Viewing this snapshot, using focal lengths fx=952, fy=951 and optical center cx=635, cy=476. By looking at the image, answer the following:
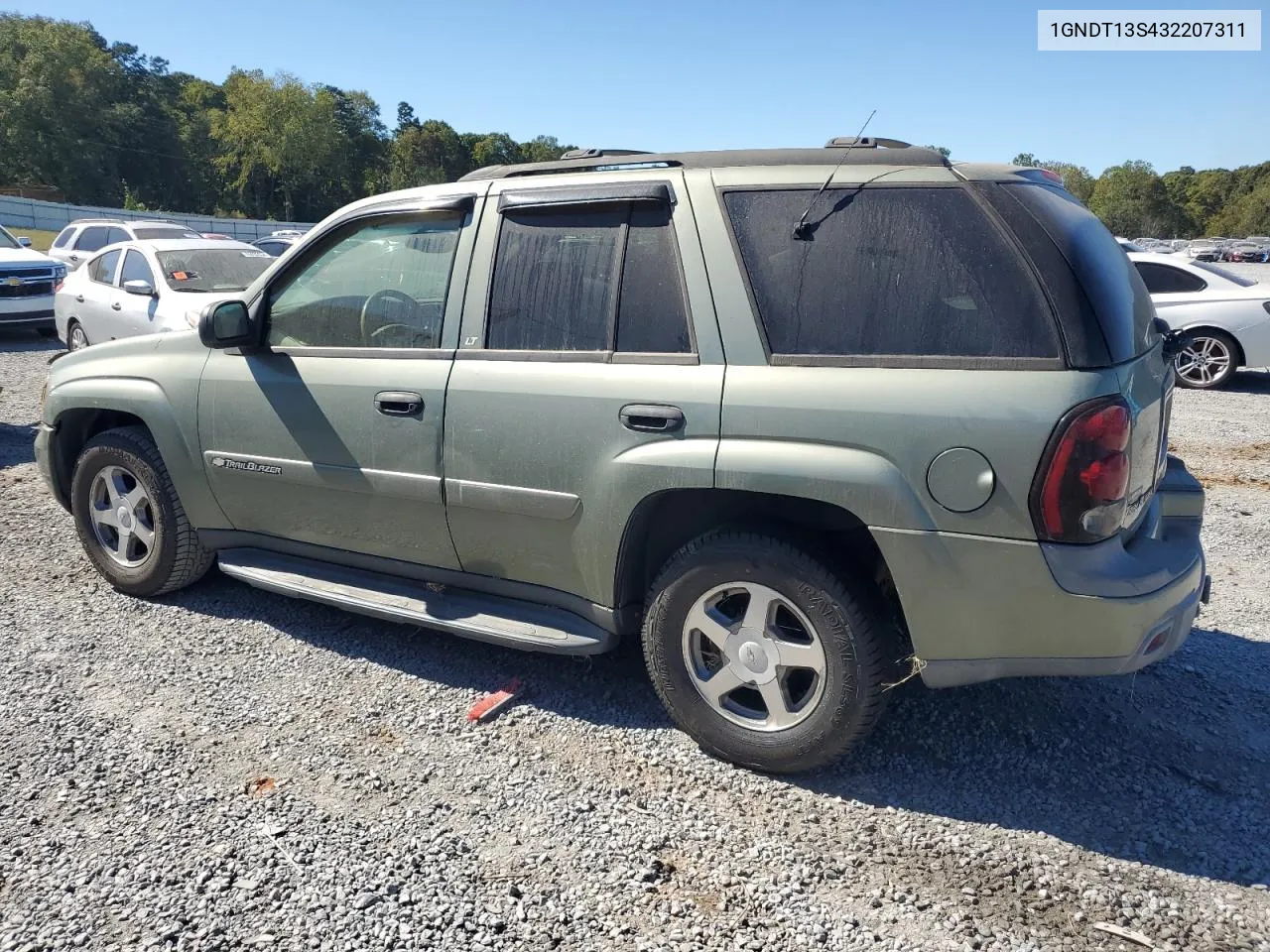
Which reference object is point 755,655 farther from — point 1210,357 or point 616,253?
point 1210,357

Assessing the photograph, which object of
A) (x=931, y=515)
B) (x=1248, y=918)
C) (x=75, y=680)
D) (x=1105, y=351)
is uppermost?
(x=1105, y=351)

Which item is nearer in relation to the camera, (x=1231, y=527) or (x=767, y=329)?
(x=767, y=329)

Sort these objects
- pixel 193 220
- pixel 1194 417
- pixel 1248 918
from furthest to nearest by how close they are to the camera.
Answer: pixel 193 220, pixel 1194 417, pixel 1248 918

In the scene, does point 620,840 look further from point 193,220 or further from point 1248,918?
point 193,220

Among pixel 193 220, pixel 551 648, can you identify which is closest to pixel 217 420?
pixel 551 648

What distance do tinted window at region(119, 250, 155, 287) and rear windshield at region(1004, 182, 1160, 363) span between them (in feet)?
32.6

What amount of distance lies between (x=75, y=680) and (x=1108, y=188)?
102m

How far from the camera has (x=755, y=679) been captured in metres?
3.20

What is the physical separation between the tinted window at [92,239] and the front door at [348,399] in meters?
15.5

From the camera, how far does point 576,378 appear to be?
3.37 meters

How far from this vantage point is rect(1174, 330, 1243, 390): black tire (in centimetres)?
1133

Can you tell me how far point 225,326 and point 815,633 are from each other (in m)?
2.75

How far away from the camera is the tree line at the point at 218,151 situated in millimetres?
67375

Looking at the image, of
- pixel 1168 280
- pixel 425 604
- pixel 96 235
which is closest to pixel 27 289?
pixel 96 235
